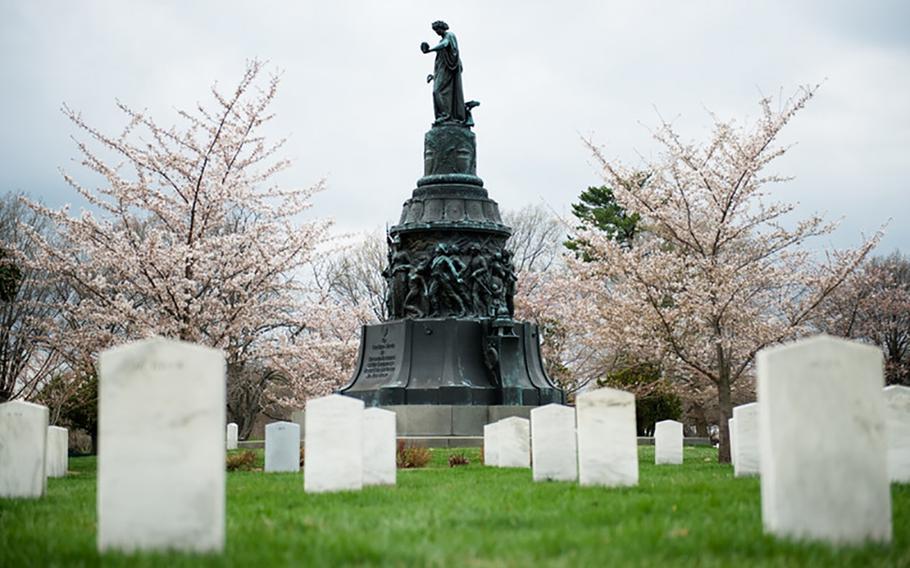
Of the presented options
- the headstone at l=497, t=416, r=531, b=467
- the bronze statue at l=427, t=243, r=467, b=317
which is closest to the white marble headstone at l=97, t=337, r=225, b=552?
the headstone at l=497, t=416, r=531, b=467

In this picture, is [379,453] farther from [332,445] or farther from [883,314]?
[883,314]

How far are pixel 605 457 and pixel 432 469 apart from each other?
225 inches

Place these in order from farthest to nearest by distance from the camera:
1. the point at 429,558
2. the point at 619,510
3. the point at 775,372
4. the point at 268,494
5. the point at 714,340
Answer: the point at 714,340 < the point at 268,494 < the point at 619,510 < the point at 775,372 < the point at 429,558

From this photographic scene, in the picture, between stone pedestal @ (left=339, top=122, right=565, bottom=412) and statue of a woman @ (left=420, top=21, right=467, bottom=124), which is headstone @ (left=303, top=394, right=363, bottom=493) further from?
statue of a woman @ (left=420, top=21, right=467, bottom=124)

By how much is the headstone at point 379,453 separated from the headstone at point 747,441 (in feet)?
13.9

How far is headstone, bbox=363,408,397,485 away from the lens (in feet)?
43.7

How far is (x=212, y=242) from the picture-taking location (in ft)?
89.6

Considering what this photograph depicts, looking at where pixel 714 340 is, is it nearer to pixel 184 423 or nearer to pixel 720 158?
pixel 720 158

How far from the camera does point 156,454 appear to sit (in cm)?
683

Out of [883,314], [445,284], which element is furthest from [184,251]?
[883,314]

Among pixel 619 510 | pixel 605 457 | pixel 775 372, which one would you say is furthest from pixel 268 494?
pixel 775 372

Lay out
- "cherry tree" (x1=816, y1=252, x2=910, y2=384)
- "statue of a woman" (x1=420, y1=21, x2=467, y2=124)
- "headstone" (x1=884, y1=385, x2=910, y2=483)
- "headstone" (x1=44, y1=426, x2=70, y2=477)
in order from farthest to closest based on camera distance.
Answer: "cherry tree" (x1=816, y1=252, x2=910, y2=384) → "statue of a woman" (x1=420, y1=21, x2=467, y2=124) → "headstone" (x1=44, y1=426, x2=70, y2=477) → "headstone" (x1=884, y1=385, x2=910, y2=483)

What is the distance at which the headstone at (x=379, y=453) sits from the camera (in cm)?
1332

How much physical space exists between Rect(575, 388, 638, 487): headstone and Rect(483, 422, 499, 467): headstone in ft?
19.5
